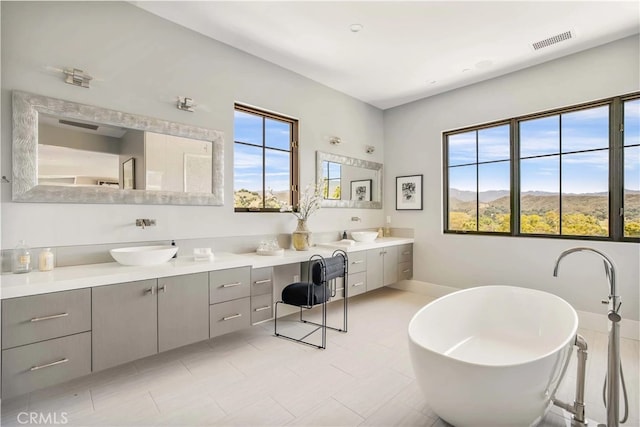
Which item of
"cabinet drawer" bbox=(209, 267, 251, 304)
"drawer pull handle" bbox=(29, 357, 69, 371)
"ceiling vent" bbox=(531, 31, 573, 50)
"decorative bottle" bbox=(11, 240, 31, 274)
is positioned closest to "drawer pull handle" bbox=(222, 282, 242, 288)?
"cabinet drawer" bbox=(209, 267, 251, 304)

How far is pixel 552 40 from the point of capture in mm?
3188

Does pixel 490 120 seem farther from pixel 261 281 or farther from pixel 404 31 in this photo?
pixel 261 281

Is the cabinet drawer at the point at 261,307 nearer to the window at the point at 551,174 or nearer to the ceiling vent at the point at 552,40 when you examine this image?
the window at the point at 551,174

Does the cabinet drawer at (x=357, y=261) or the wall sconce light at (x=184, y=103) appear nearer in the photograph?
the wall sconce light at (x=184, y=103)

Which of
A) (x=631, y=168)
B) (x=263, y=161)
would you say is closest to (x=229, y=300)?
(x=263, y=161)

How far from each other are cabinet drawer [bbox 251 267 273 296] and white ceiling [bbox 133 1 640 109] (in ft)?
7.60

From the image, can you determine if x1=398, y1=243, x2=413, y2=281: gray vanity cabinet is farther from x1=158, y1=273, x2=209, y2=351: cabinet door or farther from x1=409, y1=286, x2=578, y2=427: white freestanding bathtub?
x1=158, y1=273, x2=209, y2=351: cabinet door

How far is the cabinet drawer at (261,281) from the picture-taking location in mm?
2906

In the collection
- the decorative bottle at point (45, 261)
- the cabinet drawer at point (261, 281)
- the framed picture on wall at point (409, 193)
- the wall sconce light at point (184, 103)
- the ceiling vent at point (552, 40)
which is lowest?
the cabinet drawer at point (261, 281)

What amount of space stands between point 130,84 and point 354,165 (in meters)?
3.03

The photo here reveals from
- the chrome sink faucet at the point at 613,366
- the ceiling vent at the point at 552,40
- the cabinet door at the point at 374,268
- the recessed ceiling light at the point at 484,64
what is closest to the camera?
the chrome sink faucet at the point at 613,366

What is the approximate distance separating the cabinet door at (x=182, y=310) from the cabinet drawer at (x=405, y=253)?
3001 mm

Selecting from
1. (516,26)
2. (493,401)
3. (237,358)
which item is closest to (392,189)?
(516,26)

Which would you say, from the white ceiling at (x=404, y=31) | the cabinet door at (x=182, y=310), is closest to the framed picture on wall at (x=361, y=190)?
the white ceiling at (x=404, y=31)
